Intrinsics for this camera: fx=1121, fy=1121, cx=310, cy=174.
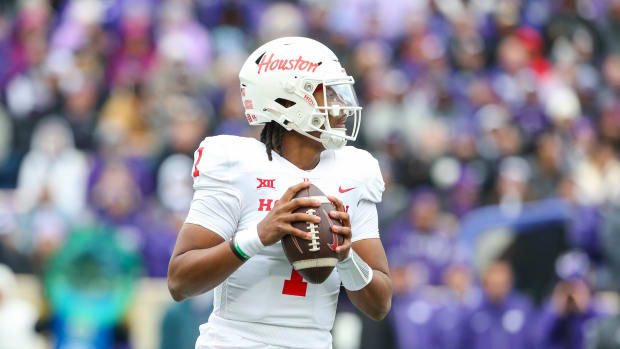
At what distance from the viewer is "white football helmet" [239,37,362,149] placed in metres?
3.73

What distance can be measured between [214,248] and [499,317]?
465cm

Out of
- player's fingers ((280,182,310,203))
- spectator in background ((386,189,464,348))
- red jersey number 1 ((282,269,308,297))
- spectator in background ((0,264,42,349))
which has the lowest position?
spectator in background ((0,264,42,349))

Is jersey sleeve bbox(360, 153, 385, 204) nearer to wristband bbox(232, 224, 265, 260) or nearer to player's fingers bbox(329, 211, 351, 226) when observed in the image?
player's fingers bbox(329, 211, 351, 226)

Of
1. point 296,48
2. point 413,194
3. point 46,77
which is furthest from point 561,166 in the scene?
point 296,48

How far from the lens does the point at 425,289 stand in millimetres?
8570

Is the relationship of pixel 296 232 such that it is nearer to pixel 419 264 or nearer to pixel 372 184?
pixel 372 184

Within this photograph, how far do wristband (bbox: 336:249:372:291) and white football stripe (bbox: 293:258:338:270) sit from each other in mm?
125

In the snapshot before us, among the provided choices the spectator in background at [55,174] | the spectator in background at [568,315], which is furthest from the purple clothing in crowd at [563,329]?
the spectator in background at [55,174]

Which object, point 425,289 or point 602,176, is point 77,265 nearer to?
point 425,289

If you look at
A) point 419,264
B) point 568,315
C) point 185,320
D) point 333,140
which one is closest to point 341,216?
point 333,140

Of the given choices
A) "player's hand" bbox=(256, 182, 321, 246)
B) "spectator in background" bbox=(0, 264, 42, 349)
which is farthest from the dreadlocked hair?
"spectator in background" bbox=(0, 264, 42, 349)

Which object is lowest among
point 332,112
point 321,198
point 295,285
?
point 295,285

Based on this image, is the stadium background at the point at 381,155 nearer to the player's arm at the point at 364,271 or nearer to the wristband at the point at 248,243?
the player's arm at the point at 364,271

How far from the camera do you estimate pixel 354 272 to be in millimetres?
3641
